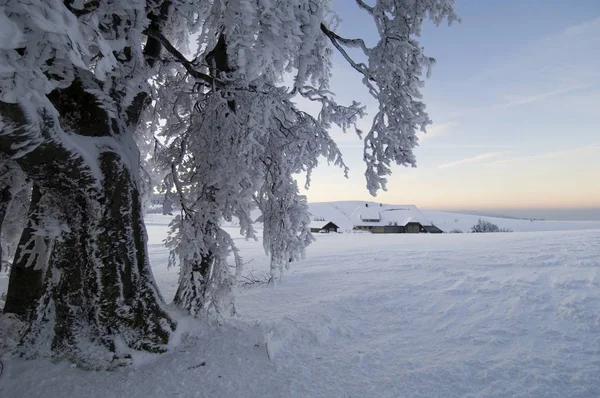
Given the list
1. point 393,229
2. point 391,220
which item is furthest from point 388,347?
point 391,220

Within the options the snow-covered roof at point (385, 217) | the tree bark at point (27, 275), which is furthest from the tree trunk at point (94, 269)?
the snow-covered roof at point (385, 217)

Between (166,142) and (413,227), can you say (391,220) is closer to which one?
(413,227)

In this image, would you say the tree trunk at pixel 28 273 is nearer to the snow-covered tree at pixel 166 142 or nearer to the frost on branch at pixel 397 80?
the snow-covered tree at pixel 166 142

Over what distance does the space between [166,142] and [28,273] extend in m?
2.78

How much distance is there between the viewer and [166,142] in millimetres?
5250

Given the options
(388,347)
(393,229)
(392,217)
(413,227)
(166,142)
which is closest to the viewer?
(388,347)

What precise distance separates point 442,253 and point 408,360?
6.14 meters

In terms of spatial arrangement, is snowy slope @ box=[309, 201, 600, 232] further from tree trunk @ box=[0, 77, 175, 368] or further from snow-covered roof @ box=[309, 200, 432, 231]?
tree trunk @ box=[0, 77, 175, 368]

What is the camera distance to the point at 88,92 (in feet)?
12.1

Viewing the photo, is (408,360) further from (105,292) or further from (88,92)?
(88,92)

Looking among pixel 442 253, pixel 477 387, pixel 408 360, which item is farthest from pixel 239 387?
pixel 442 253

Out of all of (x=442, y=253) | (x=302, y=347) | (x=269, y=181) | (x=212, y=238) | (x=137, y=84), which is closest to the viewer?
(x=137, y=84)

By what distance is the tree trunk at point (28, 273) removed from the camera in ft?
14.3

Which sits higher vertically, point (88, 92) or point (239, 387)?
point (88, 92)
